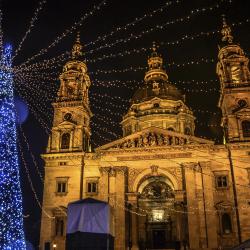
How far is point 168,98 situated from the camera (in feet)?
172

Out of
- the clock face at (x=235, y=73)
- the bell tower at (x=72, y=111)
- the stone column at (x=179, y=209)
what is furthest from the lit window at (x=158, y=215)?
the clock face at (x=235, y=73)

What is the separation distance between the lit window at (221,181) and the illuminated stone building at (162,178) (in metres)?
0.10

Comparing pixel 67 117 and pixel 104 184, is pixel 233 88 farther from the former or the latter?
pixel 67 117

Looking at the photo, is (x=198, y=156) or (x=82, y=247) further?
(x=198, y=156)

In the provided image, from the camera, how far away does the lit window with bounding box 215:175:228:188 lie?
34453mm

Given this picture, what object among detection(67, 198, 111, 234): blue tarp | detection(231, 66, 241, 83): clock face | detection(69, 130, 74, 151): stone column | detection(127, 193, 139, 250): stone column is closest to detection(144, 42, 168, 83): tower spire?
detection(231, 66, 241, 83): clock face

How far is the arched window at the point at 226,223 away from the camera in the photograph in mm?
32844

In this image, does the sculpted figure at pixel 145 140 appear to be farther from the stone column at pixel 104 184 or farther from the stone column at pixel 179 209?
the stone column at pixel 179 209

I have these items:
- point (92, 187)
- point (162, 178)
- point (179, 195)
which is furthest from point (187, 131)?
point (92, 187)

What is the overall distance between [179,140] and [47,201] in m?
14.6

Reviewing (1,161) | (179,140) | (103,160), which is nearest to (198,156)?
(179,140)

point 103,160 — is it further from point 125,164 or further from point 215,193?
point 215,193

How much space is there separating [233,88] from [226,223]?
45.9 feet

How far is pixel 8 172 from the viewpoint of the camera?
18875 millimetres
